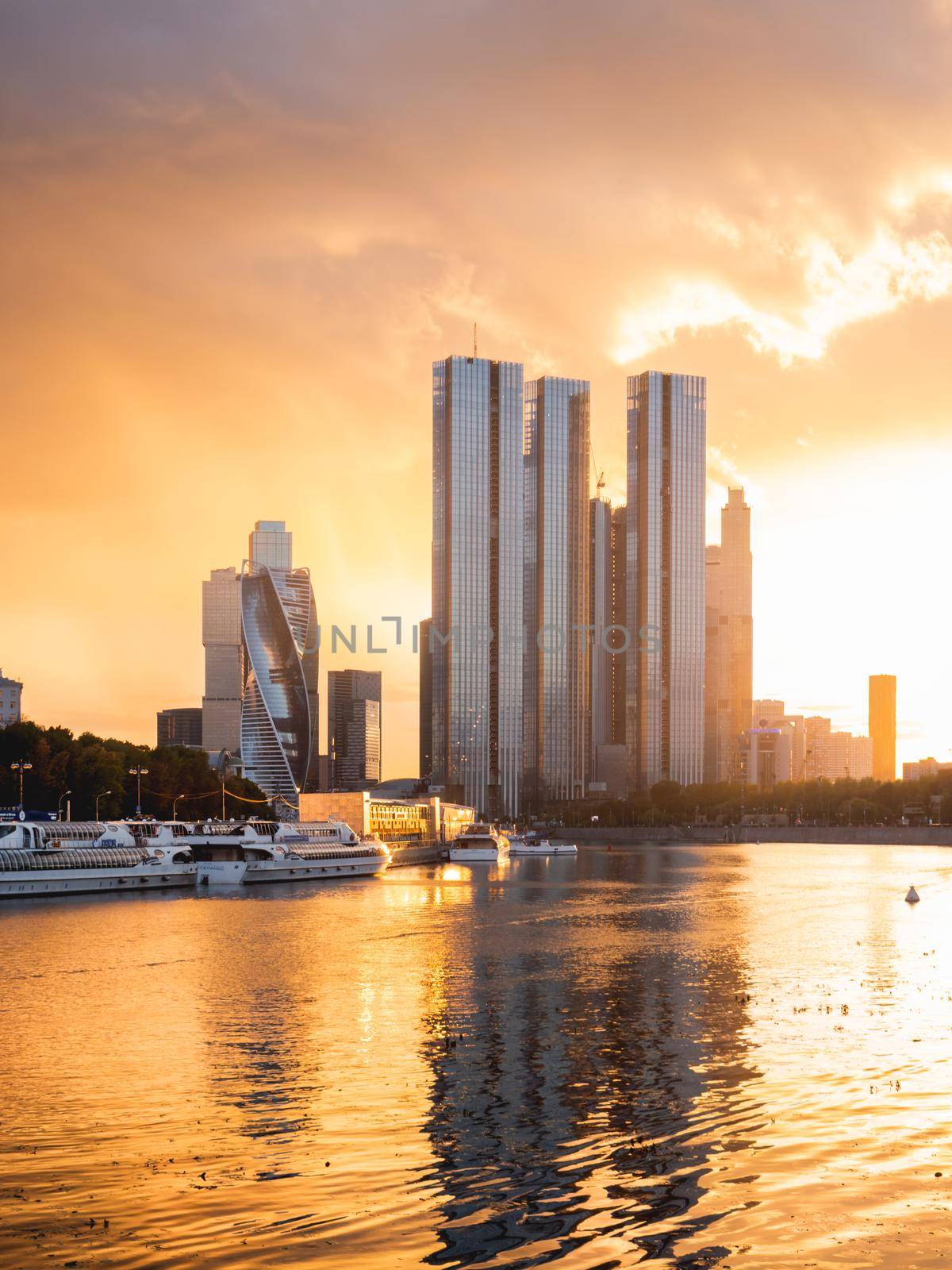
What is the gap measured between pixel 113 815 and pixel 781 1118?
168m

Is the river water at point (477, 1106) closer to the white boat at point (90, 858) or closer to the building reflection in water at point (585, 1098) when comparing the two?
the building reflection in water at point (585, 1098)

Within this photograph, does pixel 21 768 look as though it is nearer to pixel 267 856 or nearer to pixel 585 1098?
pixel 267 856

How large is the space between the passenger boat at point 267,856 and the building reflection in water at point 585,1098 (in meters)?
83.4

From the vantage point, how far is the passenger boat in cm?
15862

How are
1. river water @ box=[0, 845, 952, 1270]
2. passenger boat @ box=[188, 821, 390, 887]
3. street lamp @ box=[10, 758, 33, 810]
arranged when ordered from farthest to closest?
street lamp @ box=[10, 758, 33, 810]
passenger boat @ box=[188, 821, 390, 887]
river water @ box=[0, 845, 952, 1270]

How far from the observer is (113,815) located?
7559 inches

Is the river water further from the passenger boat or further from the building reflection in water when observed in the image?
the passenger boat

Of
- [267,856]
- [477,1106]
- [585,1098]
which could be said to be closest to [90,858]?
[267,856]

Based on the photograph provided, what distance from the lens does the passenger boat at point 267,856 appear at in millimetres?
158625

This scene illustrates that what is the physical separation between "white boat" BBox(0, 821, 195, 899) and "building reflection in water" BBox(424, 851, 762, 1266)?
2613 inches

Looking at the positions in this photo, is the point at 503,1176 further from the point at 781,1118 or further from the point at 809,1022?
the point at 809,1022

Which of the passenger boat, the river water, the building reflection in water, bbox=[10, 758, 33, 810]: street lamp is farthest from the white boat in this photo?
the building reflection in water

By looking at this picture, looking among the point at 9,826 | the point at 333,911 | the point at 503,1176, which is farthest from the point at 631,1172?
the point at 9,826

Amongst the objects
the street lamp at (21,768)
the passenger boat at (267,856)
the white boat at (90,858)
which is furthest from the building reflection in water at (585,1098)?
the street lamp at (21,768)
